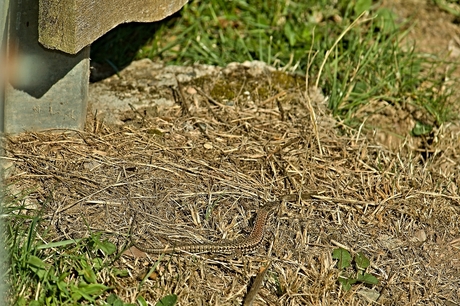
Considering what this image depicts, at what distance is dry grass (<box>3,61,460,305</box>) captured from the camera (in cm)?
336

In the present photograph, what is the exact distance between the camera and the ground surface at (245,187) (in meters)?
3.38

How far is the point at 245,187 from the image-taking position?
3.86m

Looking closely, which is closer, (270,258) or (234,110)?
(270,258)

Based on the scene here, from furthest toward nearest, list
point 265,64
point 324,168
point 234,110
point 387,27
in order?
point 387,27, point 265,64, point 234,110, point 324,168

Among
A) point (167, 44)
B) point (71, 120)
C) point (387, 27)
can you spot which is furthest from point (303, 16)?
point (71, 120)

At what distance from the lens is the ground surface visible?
3.38 meters

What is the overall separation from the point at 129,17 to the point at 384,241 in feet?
5.69

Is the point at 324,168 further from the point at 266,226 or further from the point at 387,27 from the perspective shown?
the point at 387,27

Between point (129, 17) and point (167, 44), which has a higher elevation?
point (129, 17)

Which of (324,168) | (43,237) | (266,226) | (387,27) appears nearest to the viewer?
(43,237)

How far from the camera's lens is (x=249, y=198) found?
12.4ft

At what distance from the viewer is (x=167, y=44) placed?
525 cm

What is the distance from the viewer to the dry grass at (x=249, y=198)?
336 cm

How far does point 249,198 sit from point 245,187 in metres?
0.09
